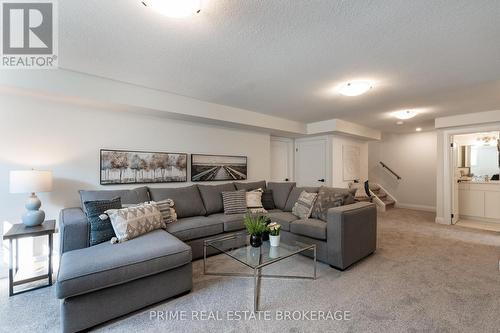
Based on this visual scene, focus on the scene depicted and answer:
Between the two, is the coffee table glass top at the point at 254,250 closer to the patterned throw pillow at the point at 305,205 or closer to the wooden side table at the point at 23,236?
the patterned throw pillow at the point at 305,205

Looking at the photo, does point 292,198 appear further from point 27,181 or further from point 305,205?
point 27,181

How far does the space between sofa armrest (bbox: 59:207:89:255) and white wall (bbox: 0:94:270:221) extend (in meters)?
0.81

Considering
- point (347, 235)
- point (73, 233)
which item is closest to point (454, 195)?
point (347, 235)

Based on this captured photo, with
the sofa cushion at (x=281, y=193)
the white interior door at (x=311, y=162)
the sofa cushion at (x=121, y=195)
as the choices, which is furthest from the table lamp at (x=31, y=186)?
the white interior door at (x=311, y=162)

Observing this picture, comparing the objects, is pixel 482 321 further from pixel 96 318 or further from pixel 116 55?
pixel 116 55

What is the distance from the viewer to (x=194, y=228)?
2.87 metres

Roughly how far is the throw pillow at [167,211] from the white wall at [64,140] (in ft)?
2.57

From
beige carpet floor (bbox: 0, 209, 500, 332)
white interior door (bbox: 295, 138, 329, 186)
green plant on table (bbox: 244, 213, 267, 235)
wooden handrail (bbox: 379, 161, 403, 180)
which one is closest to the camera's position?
beige carpet floor (bbox: 0, 209, 500, 332)

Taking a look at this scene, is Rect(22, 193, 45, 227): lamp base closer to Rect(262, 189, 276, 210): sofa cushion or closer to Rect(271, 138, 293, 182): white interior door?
Rect(262, 189, 276, 210): sofa cushion

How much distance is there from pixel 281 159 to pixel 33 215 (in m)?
4.67

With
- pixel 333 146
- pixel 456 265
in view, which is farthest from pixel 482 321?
pixel 333 146

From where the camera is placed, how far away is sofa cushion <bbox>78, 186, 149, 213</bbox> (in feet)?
9.05

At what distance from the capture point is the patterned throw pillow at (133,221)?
229cm

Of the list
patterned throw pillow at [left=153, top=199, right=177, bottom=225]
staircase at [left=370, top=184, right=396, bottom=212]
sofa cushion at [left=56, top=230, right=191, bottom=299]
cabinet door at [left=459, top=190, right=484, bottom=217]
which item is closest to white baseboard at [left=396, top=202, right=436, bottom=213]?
staircase at [left=370, top=184, right=396, bottom=212]
